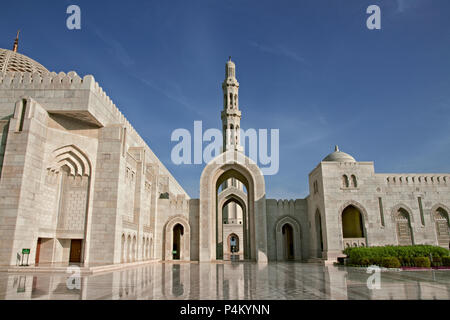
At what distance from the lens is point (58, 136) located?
17234 millimetres

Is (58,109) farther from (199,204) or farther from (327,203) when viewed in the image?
(327,203)

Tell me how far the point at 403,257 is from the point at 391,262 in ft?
4.59

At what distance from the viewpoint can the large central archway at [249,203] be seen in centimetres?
2555

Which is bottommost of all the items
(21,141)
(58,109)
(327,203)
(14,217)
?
(14,217)

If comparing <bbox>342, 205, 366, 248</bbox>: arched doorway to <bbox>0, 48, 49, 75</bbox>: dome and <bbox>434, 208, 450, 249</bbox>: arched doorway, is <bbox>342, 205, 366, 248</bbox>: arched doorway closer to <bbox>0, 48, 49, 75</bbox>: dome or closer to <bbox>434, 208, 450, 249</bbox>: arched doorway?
<bbox>434, 208, 450, 249</bbox>: arched doorway

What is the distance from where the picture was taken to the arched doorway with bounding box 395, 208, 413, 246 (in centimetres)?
2425

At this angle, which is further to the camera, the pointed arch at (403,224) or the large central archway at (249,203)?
the large central archway at (249,203)

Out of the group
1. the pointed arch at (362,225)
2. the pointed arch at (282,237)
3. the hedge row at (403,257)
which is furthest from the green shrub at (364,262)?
the pointed arch at (282,237)

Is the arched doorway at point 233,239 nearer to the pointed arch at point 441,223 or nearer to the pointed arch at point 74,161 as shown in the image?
the pointed arch at point 441,223

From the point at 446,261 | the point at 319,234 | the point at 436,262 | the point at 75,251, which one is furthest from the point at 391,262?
the point at 75,251

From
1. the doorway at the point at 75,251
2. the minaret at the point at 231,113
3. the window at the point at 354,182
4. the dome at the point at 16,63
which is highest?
the minaret at the point at 231,113

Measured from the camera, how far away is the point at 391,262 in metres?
16.2
